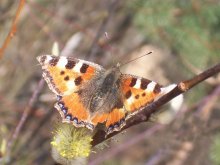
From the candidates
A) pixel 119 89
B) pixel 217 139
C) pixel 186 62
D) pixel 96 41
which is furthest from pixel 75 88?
pixel 186 62

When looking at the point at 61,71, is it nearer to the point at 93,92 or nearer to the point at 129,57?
the point at 93,92

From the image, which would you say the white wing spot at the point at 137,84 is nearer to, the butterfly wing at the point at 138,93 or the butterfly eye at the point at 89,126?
the butterfly wing at the point at 138,93

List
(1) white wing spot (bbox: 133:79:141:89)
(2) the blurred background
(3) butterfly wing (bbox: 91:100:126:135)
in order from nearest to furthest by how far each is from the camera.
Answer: (3) butterfly wing (bbox: 91:100:126:135) → (1) white wing spot (bbox: 133:79:141:89) → (2) the blurred background

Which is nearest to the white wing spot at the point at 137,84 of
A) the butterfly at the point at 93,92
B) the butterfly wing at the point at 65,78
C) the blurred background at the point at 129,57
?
the butterfly at the point at 93,92

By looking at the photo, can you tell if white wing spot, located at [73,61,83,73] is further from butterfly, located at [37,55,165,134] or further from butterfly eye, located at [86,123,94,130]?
butterfly eye, located at [86,123,94,130]

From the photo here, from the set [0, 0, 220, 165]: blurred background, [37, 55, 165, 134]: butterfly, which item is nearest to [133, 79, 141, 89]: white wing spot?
[37, 55, 165, 134]: butterfly
